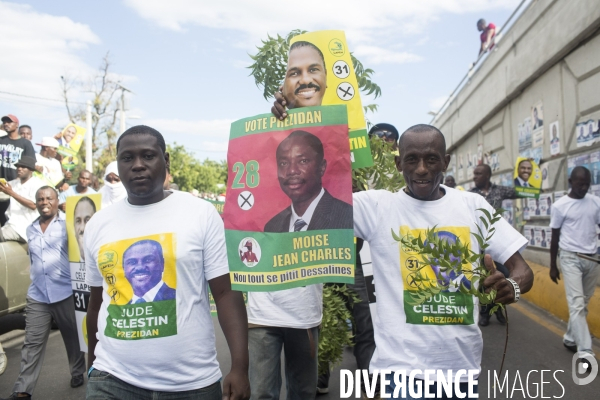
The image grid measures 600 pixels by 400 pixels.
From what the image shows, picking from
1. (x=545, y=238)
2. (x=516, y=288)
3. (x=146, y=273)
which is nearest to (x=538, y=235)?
(x=545, y=238)

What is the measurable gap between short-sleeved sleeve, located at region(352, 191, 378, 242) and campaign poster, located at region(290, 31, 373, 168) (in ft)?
1.50

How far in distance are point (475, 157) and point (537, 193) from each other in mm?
8976

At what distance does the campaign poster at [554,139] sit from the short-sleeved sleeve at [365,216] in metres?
8.27

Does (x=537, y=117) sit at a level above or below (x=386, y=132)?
above

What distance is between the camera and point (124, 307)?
2.48 metres

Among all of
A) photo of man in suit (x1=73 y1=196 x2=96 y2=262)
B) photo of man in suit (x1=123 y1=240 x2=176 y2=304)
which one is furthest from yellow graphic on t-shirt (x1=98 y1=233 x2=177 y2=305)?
photo of man in suit (x1=73 y1=196 x2=96 y2=262)

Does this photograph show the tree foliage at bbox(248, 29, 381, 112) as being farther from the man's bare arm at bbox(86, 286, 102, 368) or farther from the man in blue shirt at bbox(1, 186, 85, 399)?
the man in blue shirt at bbox(1, 186, 85, 399)

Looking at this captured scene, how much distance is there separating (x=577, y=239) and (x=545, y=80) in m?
5.22

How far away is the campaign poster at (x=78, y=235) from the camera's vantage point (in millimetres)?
5195

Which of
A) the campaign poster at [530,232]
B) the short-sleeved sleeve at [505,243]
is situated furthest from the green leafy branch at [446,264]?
the campaign poster at [530,232]

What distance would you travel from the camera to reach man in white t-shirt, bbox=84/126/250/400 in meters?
2.45

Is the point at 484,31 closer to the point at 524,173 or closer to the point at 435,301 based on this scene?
the point at 524,173

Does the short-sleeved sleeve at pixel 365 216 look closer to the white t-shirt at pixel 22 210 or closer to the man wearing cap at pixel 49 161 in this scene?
the white t-shirt at pixel 22 210

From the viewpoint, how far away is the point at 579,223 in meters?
6.36
